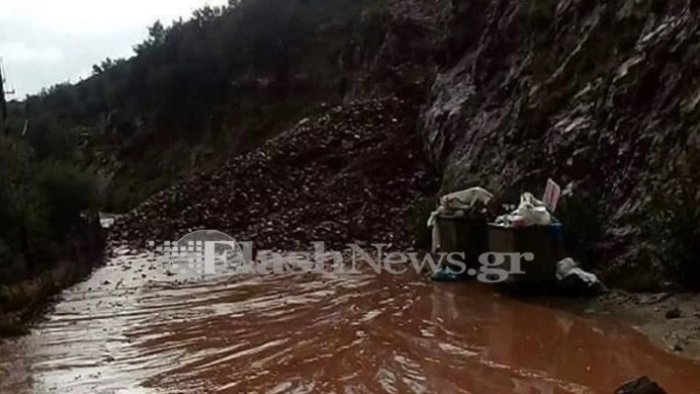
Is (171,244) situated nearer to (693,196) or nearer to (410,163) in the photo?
(410,163)

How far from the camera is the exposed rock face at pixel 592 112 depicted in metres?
12.1

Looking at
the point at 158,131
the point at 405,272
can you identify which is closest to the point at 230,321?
the point at 405,272

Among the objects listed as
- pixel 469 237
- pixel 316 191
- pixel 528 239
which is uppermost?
pixel 316 191

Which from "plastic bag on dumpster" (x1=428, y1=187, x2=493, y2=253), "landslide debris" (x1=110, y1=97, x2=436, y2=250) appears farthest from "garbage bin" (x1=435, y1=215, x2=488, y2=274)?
"landslide debris" (x1=110, y1=97, x2=436, y2=250)

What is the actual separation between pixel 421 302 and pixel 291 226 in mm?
11026

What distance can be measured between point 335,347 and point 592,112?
7.35 metres

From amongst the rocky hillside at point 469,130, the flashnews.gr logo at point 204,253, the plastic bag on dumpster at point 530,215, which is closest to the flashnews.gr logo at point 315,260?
the flashnews.gr logo at point 204,253

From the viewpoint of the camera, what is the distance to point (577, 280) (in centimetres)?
1143

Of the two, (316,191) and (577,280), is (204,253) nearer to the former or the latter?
(316,191)

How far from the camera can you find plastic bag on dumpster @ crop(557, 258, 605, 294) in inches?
448

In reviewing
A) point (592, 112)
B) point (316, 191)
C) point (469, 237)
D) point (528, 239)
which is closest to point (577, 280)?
point (528, 239)

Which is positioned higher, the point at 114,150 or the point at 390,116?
the point at 114,150

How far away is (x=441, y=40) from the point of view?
28062 millimetres

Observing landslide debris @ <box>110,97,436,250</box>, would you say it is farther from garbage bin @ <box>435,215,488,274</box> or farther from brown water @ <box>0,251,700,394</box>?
brown water @ <box>0,251,700,394</box>
